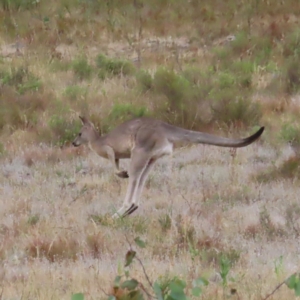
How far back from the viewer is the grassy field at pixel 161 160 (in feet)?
19.5

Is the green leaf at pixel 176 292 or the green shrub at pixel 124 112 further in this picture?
the green shrub at pixel 124 112

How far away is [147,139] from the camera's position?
7590mm

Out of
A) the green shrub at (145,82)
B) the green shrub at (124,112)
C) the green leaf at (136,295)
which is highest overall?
the green leaf at (136,295)

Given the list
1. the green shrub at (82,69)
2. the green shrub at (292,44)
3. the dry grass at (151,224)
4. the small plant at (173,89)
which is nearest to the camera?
the dry grass at (151,224)

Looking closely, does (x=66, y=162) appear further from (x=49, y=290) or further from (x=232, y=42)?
(x=232, y=42)

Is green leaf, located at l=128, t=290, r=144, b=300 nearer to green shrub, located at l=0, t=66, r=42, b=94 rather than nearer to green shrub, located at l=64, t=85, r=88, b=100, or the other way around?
green shrub, located at l=64, t=85, r=88, b=100

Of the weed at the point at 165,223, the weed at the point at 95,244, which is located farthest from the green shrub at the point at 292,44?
the weed at the point at 95,244

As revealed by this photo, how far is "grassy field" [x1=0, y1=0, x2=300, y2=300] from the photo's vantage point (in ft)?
19.5

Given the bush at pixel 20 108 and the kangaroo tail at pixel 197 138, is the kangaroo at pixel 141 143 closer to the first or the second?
→ the kangaroo tail at pixel 197 138

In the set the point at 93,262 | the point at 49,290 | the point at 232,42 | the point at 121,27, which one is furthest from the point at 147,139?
the point at 121,27

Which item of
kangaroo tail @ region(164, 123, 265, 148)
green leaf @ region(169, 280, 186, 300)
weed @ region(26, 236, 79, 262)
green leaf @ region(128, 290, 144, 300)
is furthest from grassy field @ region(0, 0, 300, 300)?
green leaf @ region(169, 280, 186, 300)

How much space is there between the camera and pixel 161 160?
10.0 meters

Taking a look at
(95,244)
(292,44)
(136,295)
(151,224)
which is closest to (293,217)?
(151,224)

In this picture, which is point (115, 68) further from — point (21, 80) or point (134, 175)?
point (134, 175)
